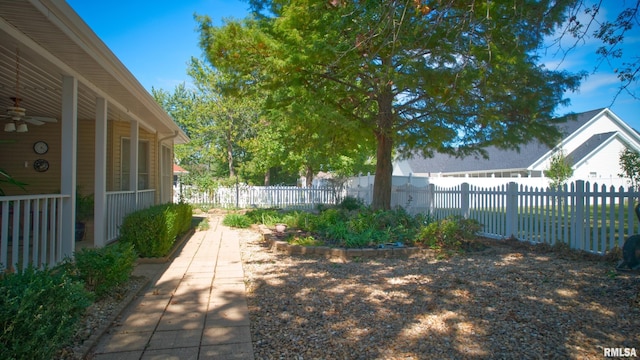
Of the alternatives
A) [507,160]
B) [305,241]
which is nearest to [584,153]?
[507,160]

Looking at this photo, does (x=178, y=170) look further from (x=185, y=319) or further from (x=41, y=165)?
(x=185, y=319)

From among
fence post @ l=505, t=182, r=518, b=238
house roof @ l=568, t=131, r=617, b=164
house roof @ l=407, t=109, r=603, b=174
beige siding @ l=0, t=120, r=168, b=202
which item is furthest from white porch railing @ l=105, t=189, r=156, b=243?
house roof @ l=568, t=131, r=617, b=164

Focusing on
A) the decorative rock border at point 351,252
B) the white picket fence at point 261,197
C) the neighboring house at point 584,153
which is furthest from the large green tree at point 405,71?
the neighboring house at point 584,153

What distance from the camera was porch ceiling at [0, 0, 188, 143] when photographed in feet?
11.7

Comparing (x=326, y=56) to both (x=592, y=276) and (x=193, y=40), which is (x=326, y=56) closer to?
(x=193, y=40)

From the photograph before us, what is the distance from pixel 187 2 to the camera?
9.58 metres

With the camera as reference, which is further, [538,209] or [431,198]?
[431,198]

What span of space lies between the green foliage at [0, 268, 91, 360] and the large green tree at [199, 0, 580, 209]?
5501 mm

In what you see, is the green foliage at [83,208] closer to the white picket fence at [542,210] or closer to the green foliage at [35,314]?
the green foliage at [35,314]

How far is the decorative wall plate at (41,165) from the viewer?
9.12 m

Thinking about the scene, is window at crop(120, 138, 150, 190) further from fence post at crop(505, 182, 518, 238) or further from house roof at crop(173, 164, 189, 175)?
house roof at crop(173, 164, 189, 175)

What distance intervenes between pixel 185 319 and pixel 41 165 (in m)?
7.75

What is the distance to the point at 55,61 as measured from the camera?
178 inches

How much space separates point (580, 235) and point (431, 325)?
4562mm
